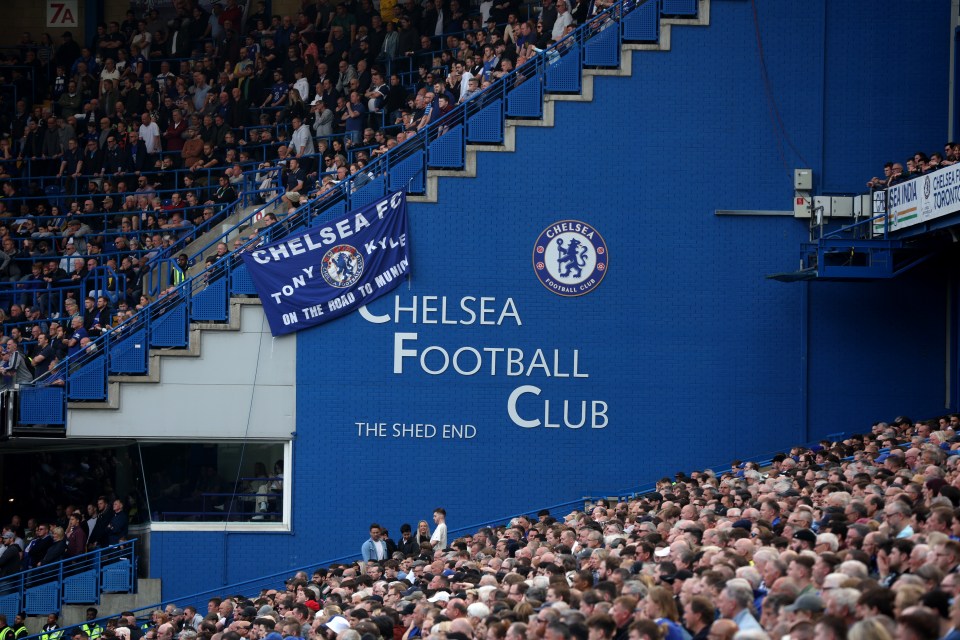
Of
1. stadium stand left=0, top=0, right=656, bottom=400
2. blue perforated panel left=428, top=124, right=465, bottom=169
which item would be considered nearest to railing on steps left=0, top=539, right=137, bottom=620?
stadium stand left=0, top=0, right=656, bottom=400

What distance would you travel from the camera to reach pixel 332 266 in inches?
886

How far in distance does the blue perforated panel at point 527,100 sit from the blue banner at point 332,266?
226 cm

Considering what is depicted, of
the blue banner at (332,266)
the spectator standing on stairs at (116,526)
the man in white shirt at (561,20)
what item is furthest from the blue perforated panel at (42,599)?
the man in white shirt at (561,20)

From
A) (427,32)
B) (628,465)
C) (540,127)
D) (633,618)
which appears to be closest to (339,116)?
(427,32)

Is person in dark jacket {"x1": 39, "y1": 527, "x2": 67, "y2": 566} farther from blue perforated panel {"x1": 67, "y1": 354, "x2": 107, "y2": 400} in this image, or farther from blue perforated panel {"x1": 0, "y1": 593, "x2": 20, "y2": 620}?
blue perforated panel {"x1": 67, "y1": 354, "x2": 107, "y2": 400}

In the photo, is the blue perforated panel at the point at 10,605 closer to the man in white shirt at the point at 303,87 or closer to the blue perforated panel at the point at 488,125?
the blue perforated panel at the point at 488,125

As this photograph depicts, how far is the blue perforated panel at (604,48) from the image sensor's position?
75.5 ft

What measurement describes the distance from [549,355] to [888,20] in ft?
25.2

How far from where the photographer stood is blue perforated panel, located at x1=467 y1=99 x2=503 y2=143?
2284cm

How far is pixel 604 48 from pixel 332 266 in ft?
18.1

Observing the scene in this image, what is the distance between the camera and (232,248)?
23766 millimetres

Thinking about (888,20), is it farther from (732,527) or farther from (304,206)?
(732,527)

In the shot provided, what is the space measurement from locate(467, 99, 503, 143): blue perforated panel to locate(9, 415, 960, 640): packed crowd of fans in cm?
633

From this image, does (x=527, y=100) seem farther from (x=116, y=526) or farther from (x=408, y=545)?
(x=116, y=526)
